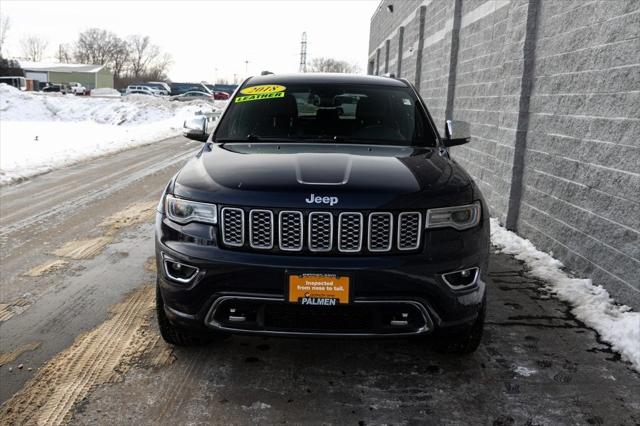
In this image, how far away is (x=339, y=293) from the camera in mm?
3088

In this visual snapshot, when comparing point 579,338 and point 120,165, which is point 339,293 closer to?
point 579,338

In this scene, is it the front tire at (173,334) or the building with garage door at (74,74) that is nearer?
the front tire at (173,334)

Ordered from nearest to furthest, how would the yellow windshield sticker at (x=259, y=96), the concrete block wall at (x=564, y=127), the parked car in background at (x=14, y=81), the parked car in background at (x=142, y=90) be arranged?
the concrete block wall at (x=564, y=127) < the yellow windshield sticker at (x=259, y=96) < the parked car in background at (x=142, y=90) < the parked car in background at (x=14, y=81)

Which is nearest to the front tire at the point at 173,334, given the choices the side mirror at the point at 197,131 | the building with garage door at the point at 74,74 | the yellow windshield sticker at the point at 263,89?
the side mirror at the point at 197,131

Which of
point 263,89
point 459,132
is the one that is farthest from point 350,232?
point 263,89

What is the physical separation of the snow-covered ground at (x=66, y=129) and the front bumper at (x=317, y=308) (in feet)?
28.2

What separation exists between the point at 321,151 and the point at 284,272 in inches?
45.2

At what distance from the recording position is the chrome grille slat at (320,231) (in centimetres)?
313

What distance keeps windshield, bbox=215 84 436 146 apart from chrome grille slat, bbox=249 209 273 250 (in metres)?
1.34

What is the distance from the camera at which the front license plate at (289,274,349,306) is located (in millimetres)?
3080

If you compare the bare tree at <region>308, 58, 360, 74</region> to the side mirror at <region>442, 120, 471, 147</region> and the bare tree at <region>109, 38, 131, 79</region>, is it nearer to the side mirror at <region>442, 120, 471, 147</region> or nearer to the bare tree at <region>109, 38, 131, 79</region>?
the bare tree at <region>109, 38, 131, 79</region>

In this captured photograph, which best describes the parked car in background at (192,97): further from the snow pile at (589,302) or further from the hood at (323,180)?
the hood at (323,180)

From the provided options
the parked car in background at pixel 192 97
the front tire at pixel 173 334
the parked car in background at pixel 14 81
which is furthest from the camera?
the parked car in background at pixel 14 81

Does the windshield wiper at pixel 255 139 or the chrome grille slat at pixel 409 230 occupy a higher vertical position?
the windshield wiper at pixel 255 139
